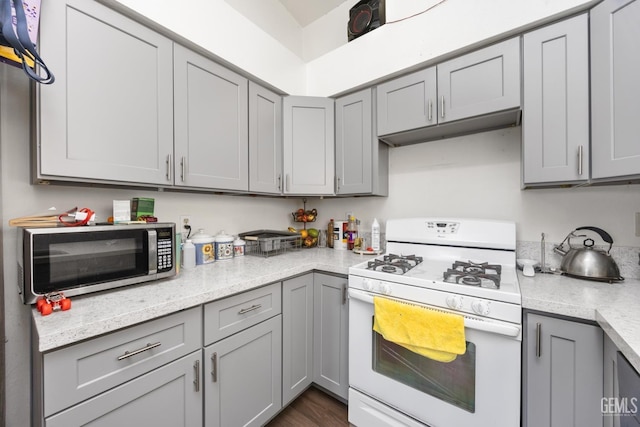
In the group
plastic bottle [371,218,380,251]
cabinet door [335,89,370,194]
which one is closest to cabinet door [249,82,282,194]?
cabinet door [335,89,370,194]

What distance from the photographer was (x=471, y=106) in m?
1.39

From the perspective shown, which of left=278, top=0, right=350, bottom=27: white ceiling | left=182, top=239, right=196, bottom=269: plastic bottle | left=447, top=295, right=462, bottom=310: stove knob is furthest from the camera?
left=278, top=0, right=350, bottom=27: white ceiling

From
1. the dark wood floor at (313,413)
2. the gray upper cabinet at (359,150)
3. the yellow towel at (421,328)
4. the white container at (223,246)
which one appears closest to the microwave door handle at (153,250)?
the white container at (223,246)

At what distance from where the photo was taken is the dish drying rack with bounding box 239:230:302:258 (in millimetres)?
1760

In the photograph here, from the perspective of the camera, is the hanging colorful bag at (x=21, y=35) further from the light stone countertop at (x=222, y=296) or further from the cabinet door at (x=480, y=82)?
the cabinet door at (x=480, y=82)

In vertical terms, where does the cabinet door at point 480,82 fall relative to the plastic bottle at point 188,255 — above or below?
above

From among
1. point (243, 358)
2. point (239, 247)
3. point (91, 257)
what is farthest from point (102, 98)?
point (243, 358)

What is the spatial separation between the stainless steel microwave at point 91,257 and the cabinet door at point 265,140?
2.32ft

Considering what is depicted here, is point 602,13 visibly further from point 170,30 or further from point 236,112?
point 170,30

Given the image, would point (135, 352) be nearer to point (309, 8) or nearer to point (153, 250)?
point (153, 250)

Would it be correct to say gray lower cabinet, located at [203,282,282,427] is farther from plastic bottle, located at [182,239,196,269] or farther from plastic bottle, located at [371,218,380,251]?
plastic bottle, located at [371,218,380,251]

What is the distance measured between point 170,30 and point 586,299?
7.32ft

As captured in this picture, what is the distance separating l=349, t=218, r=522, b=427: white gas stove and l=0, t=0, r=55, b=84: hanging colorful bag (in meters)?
1.53

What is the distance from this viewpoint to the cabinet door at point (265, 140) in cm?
170
